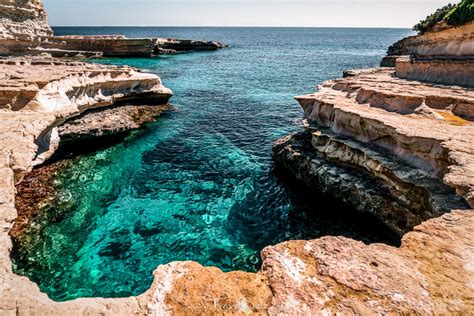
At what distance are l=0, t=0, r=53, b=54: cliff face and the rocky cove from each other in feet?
66.2

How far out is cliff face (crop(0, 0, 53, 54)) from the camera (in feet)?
117

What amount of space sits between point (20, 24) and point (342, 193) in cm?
4628

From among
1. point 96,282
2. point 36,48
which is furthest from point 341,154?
point 36,48

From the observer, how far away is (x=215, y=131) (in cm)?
2200

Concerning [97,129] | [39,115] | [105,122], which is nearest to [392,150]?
[39,115]

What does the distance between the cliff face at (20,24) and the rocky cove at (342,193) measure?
66.2 feet

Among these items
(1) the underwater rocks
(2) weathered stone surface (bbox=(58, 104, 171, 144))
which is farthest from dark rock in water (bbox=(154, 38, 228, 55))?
(2) weathered stone surface (bbox=(58, 104, 171, 144))

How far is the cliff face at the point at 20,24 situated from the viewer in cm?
3572

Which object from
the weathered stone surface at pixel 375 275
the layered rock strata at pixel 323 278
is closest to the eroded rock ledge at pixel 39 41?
the layered rock strata at pixel 323 278

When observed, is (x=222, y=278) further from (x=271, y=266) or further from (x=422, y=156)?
(x=422, y=156)

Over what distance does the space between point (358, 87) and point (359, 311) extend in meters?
14.6

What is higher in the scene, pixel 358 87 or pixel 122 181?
pixel 358 87

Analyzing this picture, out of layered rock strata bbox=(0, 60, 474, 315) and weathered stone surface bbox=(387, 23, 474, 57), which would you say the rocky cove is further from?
weathered stone surface bbox=(387, 23, 474, 57)

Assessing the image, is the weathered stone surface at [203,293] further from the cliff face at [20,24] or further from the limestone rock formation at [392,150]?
the cliff face at [20,24]
